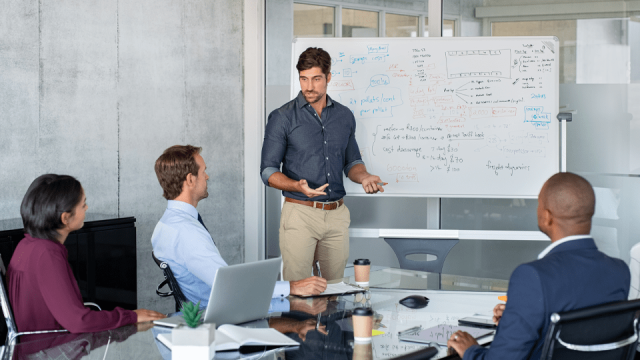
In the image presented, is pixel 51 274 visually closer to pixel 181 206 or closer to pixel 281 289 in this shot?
pixel 181 206

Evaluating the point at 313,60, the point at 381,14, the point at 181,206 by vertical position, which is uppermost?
the point at 381,14

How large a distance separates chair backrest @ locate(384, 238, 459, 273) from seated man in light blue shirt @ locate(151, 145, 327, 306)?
5.02 feet

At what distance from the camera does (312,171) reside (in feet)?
11.4

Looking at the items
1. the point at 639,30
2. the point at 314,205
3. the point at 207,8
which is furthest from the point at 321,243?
the point at 639,30

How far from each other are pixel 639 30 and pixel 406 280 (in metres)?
2.66

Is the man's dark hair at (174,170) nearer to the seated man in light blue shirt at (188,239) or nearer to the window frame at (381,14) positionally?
the seated man in light blue shirt at (188,239)

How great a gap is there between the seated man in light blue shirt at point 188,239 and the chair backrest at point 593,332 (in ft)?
3.14

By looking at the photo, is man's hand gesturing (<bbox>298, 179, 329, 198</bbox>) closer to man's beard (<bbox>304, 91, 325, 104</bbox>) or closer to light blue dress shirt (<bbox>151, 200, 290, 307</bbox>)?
man's beard (<bbox>304, 91, 325, 104</bbox>)

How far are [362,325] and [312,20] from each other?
353 centimetres

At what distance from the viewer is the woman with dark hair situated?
176 cm

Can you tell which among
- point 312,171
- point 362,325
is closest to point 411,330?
point 362,325

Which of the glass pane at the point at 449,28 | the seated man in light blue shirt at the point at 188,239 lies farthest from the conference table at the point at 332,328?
the glass pane at the point at 449,28

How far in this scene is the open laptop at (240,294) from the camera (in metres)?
1.63

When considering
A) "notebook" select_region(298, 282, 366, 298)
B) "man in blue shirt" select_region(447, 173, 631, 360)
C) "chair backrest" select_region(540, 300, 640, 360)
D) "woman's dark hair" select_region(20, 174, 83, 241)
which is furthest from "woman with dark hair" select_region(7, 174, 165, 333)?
"chair backrest" select_region(540, 300, 640, 360)
